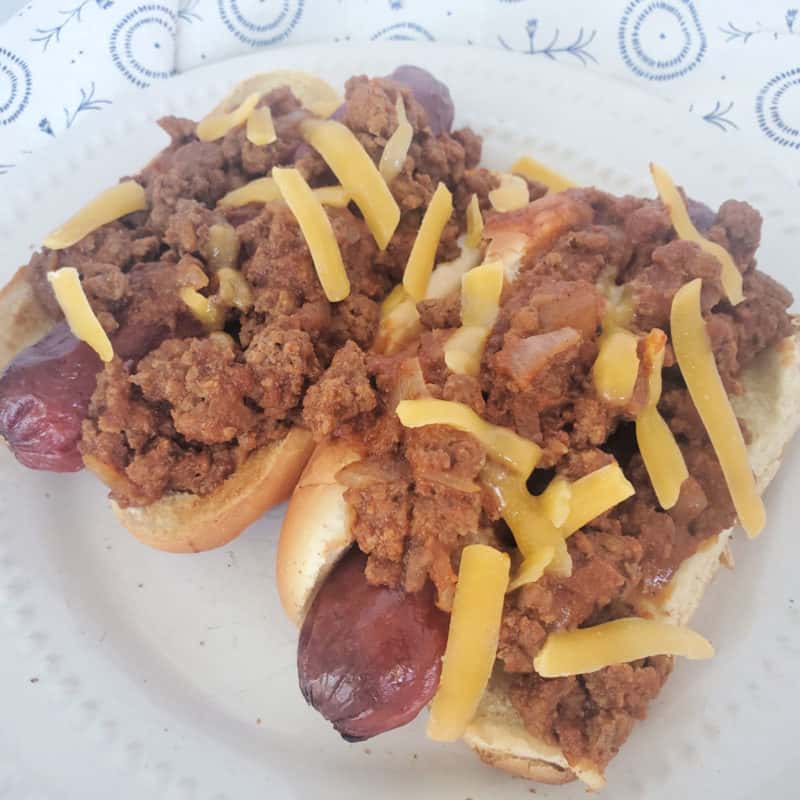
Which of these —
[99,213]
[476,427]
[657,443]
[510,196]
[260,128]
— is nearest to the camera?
[476,427]

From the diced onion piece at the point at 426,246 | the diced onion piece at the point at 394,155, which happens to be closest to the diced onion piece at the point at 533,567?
the diced onion piece at the point at 426,246

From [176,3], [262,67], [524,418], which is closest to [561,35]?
[262,67]

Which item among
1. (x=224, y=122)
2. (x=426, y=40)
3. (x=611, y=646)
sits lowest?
(x=611, y=646)

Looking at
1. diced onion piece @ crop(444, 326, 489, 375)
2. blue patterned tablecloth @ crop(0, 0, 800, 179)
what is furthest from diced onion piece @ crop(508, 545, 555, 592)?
blue patterned tablecloth @ crop(0, 0, 800, 179)

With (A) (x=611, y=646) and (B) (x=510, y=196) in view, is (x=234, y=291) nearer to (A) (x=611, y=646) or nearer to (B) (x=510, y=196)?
(B) (x=510, y=196)

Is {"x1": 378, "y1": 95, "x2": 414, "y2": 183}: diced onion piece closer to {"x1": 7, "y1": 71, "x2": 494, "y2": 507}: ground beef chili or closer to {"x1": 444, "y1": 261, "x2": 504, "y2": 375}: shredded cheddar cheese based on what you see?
{"x1": 7, "y1": 71, "x2": 494, "y2": 507}: ground beef chili

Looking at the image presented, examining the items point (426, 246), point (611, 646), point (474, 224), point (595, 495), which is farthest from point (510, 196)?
point (611, 646)

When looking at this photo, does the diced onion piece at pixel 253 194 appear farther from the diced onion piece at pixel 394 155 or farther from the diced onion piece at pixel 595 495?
the diced onion piece at pixel 595 495

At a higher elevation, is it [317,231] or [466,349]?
[317,231]
